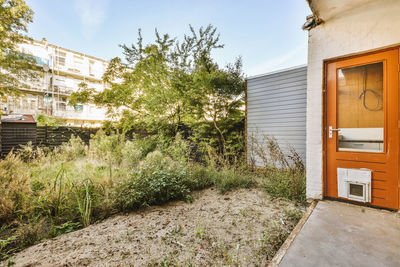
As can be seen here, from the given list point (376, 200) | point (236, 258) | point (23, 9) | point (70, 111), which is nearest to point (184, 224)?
point (236, 258)

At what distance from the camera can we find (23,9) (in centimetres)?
638

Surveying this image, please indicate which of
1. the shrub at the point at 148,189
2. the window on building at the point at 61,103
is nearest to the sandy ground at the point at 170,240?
the shrub at the point at 148,189

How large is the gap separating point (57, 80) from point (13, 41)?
1197 centimetres

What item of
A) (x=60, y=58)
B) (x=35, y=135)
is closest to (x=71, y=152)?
(x=35, y=135)

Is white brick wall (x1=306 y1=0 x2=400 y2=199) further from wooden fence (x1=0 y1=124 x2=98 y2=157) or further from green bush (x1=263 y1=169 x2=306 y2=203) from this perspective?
wooden fence (x1=0 y1=124 x2=98 y2=157)

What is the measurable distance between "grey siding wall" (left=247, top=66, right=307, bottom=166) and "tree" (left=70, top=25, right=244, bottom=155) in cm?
63

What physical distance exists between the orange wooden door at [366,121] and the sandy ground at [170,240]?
117 centimetres

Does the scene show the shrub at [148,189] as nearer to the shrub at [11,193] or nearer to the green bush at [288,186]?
the shrub at [11,193]

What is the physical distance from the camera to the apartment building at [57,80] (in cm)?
1544

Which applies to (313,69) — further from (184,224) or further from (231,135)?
(231,135)

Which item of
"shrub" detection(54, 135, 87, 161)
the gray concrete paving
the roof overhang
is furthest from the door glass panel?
"shrub" detection(54, 135, 87, 161)

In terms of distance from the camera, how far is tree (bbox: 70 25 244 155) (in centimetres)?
589

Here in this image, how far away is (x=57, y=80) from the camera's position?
16.5m

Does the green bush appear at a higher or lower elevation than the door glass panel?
lower
